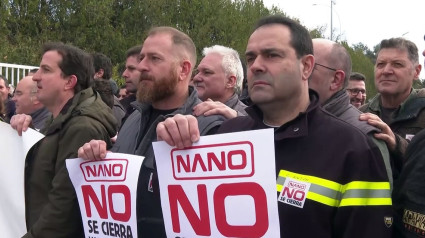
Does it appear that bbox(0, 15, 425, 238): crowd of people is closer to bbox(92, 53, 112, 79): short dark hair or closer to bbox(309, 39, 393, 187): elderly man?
bbox(309, 39, 393, 187): elderly man

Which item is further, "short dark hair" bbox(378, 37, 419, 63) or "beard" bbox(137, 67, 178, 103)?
"short dark hair" bbox(378, 37, 419, 63)

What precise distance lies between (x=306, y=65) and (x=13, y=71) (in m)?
8.95

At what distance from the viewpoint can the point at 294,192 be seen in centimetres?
255

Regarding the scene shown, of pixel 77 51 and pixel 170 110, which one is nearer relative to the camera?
pixel 170 110

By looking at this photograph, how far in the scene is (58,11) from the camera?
25.5m

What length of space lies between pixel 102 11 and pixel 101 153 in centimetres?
2370

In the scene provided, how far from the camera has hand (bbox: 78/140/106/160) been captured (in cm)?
336

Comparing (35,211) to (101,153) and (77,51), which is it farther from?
(77,51)

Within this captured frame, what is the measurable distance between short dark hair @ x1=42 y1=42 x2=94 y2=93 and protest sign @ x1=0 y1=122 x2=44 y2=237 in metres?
0.50

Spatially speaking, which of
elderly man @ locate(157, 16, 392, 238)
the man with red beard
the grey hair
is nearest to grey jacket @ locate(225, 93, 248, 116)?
the grey hair

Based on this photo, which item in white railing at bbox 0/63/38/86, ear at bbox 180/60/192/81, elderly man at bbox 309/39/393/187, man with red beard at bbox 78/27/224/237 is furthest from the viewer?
white railing at bbox 0/63/38/86

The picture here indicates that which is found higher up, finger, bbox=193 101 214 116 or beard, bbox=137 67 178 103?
A: beard, bbox=137 67 178 103

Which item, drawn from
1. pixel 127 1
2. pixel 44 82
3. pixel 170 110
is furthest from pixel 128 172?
pixel 127 1

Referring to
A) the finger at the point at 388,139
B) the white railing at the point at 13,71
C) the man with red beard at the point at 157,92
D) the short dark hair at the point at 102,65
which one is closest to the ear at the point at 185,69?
the man with red beard at the point at 157,92
